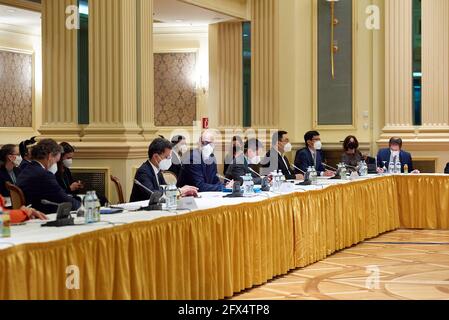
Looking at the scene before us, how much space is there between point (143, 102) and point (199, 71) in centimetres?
609

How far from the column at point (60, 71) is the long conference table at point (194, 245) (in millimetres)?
2933

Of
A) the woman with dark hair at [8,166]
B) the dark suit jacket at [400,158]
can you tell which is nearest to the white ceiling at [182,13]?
the dark suit jacket at [400,158]

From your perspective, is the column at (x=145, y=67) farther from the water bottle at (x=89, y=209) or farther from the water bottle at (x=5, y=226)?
the water bottle at (x=5, y=226)

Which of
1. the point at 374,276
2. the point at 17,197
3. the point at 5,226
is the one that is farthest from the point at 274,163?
the point at 5,226

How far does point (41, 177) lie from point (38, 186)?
0.23 ft

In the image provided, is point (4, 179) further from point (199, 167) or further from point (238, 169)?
point (238, 169)

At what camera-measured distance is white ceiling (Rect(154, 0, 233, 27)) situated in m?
12.0

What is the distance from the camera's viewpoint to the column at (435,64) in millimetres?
12664

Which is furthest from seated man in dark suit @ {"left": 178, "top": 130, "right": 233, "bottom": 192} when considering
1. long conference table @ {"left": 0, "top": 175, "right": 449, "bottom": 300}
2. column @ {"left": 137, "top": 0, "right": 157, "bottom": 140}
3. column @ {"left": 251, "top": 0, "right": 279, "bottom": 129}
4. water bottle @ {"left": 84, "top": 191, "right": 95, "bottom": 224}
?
column @ {"left": 251, "top": 0, "right": 279, "bottom": 129}

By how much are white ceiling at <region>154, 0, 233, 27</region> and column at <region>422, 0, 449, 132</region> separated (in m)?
2.90

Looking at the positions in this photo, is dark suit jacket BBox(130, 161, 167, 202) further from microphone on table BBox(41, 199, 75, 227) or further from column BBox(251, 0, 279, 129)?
column BBox(251, 0, 279, 129)

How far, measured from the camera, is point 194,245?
5523mm
